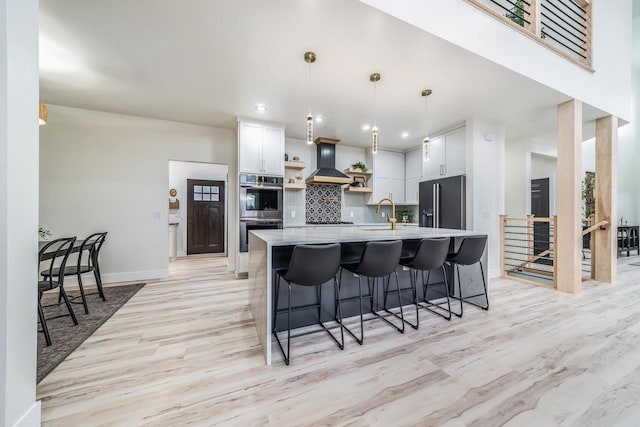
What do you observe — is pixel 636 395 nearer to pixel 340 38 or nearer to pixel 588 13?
pixel 340 38

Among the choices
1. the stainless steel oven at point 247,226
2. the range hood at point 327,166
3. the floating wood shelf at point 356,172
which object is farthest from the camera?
the floating wood shelf at point 356,172

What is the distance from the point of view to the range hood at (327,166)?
185 inches

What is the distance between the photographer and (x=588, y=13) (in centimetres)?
345

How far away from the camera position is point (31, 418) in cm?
116

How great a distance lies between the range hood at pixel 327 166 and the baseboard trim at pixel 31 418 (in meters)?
3.99

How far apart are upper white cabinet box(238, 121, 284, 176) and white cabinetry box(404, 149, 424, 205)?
2.93 meters

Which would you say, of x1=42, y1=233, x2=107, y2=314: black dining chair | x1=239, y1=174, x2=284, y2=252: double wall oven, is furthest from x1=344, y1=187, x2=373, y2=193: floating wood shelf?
x1=42, y1=233, x2=107, y2=314: black dining chair

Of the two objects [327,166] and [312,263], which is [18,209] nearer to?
[312,263]

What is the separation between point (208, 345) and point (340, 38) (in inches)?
109

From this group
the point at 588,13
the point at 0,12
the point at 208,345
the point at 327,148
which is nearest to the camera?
the point at 0,12

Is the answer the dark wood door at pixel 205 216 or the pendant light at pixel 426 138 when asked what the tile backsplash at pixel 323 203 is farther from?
the dark wood door at pixel 205 216

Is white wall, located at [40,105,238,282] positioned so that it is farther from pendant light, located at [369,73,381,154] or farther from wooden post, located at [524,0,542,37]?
wooden post, located at [524,0,542,37]

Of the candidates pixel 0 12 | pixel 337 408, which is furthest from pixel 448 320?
pixel 0 12

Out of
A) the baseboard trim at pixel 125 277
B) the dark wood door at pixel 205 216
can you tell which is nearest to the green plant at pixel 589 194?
the dark wood door at pixel 205 216
